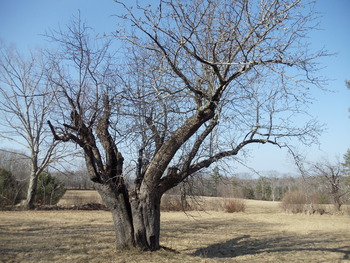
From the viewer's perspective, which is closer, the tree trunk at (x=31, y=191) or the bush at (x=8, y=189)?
the tree trunk at (x=31, y=191)

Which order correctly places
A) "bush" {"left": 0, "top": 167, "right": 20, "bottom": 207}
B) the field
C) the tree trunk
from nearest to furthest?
the field → the tree trunk → "bush" {"left": 0, "top": 167, "right": 20, "bottom": 207}

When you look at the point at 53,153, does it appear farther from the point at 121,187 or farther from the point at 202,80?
the point at 202,80

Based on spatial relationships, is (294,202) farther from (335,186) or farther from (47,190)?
(47,190)

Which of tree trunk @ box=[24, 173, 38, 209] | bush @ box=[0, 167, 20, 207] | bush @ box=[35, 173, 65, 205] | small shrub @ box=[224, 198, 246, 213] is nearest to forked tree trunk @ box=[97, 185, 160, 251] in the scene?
tree trunk @ box=[24, 173, 38, 209]

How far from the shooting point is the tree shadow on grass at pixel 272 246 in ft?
27.3

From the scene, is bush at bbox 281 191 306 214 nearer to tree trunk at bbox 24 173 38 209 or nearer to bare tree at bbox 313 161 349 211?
bare tree at bbox 313 161 349 211

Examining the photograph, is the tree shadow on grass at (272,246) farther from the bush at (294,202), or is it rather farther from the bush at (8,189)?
the bush at (8,189)

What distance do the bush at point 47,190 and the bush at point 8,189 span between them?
160cm

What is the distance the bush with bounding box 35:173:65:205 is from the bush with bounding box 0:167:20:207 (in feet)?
5.26

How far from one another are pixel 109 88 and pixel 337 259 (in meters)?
7.07

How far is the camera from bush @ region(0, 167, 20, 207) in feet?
62.4

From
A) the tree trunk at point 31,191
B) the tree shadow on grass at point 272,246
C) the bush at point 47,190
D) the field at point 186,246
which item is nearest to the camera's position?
the field at point 186,246

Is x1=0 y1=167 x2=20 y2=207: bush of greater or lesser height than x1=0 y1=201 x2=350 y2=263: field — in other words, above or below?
above

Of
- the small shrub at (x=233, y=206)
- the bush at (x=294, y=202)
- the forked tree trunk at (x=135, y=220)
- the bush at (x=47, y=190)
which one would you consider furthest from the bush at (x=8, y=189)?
the bush at (x=294, y=202)
